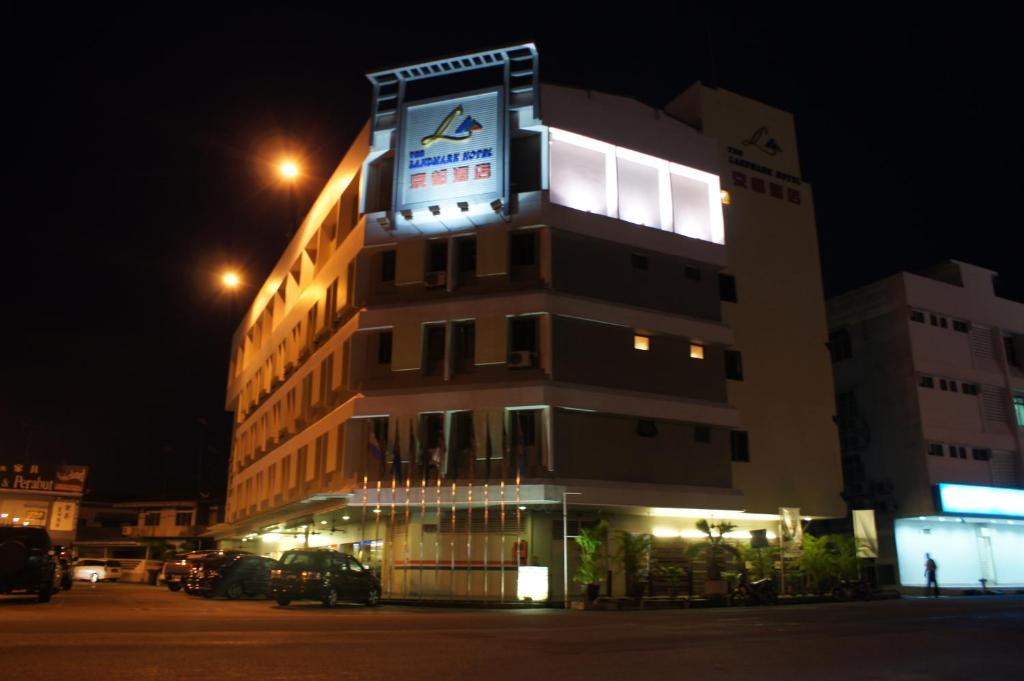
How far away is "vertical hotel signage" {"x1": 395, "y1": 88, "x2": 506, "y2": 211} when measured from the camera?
3219cm

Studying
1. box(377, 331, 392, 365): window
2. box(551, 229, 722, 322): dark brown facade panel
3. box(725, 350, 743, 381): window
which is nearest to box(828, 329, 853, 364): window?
box(725, 350, 743, 381): window

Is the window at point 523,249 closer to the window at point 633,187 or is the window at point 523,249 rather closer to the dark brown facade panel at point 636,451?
the window at point 633,187

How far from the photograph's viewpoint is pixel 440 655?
10.4 meters

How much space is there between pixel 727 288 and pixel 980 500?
16591 mm

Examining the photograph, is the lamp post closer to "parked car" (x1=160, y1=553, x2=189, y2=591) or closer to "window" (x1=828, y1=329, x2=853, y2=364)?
"parked car" (x1=160, y1=553, x2=189, y2=591)

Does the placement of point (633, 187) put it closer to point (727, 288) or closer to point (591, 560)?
point (727, 288)

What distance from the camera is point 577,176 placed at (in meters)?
33.4

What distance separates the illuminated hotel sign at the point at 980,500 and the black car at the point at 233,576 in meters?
30.4

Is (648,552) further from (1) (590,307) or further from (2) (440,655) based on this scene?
(2) (440,655)

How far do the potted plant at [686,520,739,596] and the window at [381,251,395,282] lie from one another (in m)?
15.8

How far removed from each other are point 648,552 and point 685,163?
55.3ft

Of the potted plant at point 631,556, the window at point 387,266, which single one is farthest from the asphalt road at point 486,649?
the window at point 387,266

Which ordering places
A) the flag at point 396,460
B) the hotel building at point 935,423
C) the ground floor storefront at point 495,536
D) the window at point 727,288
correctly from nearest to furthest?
1. the ground floor storefront at point 495,536
2. the flag at point 396,460
3. the window at point 727,288
4. the hotel building at point 935,423

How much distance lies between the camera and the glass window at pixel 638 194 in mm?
34531
